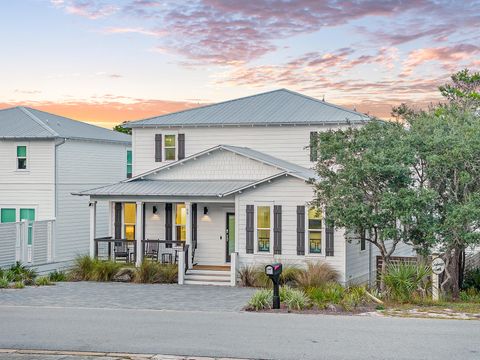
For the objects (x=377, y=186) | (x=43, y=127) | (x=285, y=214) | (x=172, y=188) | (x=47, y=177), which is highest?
(x=43, y=127)

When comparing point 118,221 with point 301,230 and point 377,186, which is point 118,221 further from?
point 377,186

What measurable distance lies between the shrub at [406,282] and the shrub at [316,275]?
130 inches

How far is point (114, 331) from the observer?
14828mm

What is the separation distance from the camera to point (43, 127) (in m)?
35.6

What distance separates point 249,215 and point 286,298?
329 inches

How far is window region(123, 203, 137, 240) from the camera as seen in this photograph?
101 feet

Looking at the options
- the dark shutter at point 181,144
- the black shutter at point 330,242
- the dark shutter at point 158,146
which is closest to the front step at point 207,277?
the black shutter at point 330,242

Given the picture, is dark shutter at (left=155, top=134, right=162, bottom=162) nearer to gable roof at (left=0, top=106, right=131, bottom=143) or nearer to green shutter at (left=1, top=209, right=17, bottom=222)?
gable roof at (left=0, top=106, right=131, bottom=143)

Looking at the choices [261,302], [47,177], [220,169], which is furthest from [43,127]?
[261,302]

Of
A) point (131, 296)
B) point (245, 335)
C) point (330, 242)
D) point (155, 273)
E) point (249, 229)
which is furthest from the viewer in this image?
point (249, 229)

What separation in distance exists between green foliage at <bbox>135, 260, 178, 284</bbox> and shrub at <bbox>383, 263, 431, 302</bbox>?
9.13 meters

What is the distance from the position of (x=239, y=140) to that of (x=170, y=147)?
132 inches

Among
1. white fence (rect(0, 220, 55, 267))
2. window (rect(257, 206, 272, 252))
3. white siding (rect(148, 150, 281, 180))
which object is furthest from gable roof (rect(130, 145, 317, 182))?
white fence (rect(0, 220, 55, 267))

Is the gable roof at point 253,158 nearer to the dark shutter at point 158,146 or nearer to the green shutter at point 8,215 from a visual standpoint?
the dark shutter at point 158,146
